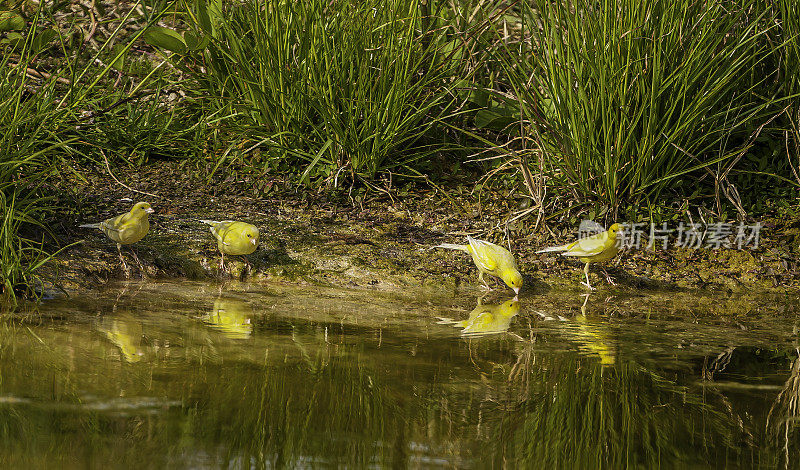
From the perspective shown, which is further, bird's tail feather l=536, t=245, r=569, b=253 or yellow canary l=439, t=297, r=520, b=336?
bird's tail feather l=536, t=245, r=569, b=253

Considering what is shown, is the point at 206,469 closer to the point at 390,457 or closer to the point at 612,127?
the point at 390,457

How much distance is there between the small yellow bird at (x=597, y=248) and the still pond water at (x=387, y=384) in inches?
14.6

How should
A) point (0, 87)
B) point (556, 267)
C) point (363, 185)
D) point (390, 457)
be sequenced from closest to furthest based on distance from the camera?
point (390, 457), point (0, 87), point (556, 267), point (363, 185)

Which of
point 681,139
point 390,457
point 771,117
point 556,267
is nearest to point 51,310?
point 390,457

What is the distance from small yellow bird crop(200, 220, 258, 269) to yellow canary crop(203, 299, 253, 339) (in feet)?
1.38

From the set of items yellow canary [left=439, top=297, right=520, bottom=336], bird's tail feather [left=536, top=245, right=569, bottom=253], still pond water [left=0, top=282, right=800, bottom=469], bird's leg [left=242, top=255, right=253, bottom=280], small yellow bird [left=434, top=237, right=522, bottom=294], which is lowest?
still pond water [left=0, top=282, right=800, bottom=469]

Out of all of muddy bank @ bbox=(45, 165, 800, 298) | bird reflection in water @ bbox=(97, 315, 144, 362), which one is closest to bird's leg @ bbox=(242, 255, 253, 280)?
muddy bank @ bbox=(45, 165, 800, 298)

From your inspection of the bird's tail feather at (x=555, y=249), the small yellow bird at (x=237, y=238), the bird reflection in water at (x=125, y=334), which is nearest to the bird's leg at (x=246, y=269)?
the small yellow bird at (x=237, y=238)

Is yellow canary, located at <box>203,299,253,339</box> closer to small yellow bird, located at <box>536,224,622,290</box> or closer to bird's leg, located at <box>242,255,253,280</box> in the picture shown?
bird's leg, located at <box>242,255,253,280</box>

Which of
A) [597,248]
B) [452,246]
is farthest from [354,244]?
[597,248]

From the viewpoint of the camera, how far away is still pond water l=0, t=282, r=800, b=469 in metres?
2.15

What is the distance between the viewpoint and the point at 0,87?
410cm

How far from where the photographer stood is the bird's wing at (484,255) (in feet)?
14.0

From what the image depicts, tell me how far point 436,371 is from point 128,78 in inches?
183
